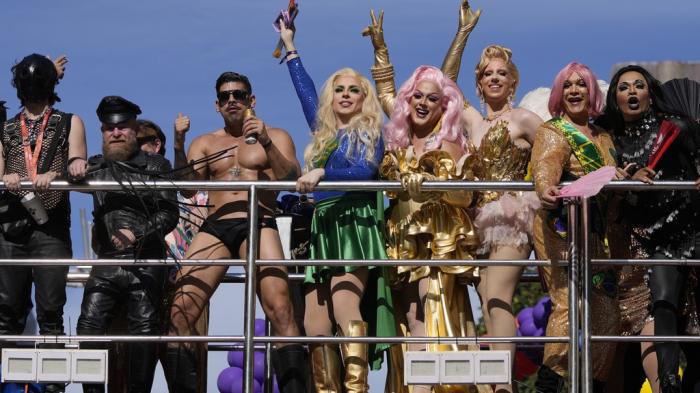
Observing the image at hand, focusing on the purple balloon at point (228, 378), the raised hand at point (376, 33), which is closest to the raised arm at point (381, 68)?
the raised hand at point (376, 33)

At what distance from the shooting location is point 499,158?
7.79m

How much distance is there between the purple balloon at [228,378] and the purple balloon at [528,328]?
198 centimetres

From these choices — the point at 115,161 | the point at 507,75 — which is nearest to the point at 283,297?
the point at 115,161

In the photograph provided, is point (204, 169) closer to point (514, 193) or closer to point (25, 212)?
point (25, 212)

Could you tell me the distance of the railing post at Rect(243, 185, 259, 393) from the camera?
7.08 meters

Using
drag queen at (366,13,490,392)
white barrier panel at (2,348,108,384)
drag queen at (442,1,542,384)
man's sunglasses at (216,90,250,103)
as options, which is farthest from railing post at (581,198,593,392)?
white barrier panel at (2,348,108,384)

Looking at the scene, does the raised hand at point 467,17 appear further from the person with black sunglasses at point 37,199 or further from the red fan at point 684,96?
the person with black sunglasses at point 37,199

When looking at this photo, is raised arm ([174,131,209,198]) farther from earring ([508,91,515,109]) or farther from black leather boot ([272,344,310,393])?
earring ([508,91,515,109])

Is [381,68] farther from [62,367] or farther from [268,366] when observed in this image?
[62,367]

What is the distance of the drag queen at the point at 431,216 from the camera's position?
24.8ft

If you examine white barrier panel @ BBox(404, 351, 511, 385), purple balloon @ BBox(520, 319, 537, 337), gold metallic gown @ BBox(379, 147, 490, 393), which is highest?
gold metallic gown @ BBox(379, 147, 490, 393)

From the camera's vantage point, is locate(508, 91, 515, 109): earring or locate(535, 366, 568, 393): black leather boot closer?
locate(535, 366, 568, 393): black leather boot

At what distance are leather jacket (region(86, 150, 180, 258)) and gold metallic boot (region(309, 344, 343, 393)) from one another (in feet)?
3.35

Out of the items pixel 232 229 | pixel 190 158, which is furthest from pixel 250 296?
pixel 190 158
